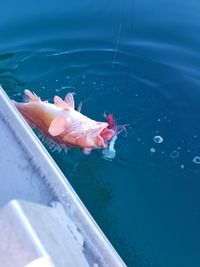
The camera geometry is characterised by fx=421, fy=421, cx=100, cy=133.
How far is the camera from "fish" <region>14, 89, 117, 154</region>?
9.83 feet

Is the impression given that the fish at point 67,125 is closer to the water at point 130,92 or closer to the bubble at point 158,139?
the water at point 130,92

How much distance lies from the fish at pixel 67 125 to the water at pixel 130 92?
0.44 metres

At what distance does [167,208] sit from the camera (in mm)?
3332

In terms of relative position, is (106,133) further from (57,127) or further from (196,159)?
(196,159)

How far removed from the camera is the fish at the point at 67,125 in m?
3.00

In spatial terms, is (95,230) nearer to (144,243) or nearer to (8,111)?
(8,111)

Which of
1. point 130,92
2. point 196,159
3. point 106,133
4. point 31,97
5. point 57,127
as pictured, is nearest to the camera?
point 57,127

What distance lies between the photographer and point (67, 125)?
3.00 metres

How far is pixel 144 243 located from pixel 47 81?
205cm

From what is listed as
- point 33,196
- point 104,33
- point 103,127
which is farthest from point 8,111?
point 104,33

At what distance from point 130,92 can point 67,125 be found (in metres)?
1.38

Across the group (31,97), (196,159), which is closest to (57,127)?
(31,97)

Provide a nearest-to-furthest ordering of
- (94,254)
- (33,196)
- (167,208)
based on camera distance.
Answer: (94,254)
(33,196)
(167,208)

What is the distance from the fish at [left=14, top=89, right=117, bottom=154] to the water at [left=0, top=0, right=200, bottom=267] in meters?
0.44
